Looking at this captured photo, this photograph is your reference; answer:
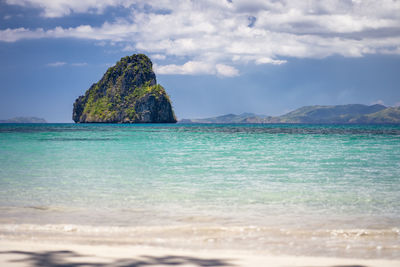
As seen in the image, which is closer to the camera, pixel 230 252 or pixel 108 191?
pixel 230 252

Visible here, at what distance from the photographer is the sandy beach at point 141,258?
515cm

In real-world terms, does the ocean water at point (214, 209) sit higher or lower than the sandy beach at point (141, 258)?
lower

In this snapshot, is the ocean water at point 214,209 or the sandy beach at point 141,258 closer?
the sandy beach at point 141,258

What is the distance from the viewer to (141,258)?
5434mm

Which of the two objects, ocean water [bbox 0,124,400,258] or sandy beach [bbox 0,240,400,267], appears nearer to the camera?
sandy beach [bbox 0,240,400,267]

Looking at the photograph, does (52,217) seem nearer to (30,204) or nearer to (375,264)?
(30,204)

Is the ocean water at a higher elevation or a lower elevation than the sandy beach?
lower

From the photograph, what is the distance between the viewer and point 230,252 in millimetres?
5910

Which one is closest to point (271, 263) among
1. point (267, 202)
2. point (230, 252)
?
point (230, 252)

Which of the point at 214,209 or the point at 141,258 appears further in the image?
the point at 214,209

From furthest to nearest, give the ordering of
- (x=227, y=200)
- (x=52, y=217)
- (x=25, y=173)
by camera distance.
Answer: (x=25, y=173), (x=227, y=200), (x=52, y=217)

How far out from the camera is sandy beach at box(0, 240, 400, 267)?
16.9ft

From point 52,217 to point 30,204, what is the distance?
6.12 ft

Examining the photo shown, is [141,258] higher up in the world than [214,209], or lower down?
higher up
